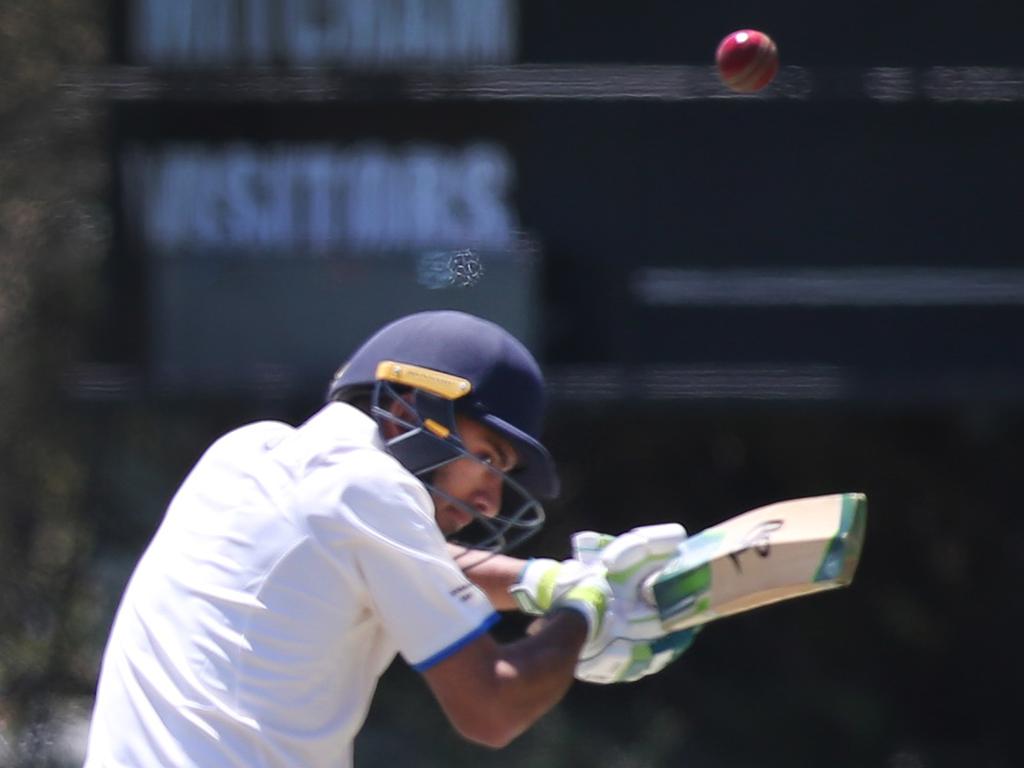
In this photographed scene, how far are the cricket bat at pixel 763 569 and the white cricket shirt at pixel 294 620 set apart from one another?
→ 392 millimetres

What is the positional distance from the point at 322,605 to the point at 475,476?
17.0 inches

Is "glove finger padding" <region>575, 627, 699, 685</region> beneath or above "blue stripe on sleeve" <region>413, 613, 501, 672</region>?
beneath

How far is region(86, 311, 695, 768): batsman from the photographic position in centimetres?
260

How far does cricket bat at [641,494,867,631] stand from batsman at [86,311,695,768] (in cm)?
13

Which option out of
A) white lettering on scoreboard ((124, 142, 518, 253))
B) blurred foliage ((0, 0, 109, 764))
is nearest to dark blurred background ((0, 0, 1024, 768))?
white lettering on scoreboard ((124, 142, 518, 253))

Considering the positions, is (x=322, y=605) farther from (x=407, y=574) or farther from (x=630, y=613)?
(x=630, y=613)

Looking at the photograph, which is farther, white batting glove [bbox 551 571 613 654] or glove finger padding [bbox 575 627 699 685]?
glove finger padding [bbox 575 627 699 685]

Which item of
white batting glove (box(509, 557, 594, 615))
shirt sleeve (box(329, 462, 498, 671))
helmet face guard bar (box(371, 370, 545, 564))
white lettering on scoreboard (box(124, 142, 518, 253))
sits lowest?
white lettering on scoreboard (box(124, 142, 518, 253))

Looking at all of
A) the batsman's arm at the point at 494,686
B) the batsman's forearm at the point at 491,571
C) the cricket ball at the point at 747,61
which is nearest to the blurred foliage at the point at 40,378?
the cricket ball at the point at 747,61

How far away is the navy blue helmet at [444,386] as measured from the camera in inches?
112

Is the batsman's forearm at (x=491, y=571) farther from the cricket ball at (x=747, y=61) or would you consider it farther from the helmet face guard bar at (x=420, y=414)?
the cricket ball at (x=747, y=61)

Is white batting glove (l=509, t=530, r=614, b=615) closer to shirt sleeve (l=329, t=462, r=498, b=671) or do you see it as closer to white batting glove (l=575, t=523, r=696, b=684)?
white batting glove (l=575, t=523, r=696, b=684)

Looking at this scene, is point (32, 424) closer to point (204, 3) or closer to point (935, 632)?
point (204, 3)

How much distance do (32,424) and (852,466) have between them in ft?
9.99
